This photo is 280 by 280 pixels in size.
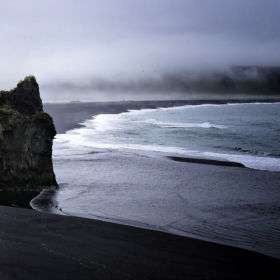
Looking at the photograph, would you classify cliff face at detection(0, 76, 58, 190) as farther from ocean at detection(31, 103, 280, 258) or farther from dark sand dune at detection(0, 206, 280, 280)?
dark sand dune at detection(0, 206, 280, 280)

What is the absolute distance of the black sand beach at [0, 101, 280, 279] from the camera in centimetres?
966

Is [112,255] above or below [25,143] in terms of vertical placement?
below

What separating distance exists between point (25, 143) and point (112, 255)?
8848mm

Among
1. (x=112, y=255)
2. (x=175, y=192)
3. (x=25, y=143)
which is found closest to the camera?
(x=112, y=255)

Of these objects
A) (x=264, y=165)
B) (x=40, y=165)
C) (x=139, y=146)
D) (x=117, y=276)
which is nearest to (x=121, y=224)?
(x=117, y=276)

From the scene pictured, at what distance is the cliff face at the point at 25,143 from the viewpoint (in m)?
17.7

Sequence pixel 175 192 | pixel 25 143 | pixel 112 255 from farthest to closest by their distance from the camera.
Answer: pixel 175 192 < pixel 25 143 < pixel 112 255

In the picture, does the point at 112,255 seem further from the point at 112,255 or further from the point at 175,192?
the point at 175,192

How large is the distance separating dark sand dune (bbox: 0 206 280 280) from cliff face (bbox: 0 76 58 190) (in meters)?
4.91

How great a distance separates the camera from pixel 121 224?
533 inches

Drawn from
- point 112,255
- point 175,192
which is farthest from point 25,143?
point 112,255

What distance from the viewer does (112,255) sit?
10625 millimetres

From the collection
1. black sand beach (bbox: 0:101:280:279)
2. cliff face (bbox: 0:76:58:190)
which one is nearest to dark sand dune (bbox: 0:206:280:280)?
black sand beach (bbox: 0:101:280:279)

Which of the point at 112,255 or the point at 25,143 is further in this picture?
the point at 25,143
